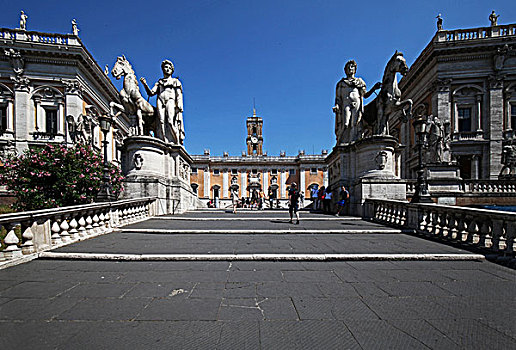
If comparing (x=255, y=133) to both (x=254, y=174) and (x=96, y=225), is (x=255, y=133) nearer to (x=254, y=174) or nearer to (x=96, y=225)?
(x=254, y=174)

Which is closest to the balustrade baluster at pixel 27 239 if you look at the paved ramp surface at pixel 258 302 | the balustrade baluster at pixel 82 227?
the paved ramp surface at pixel 258 302

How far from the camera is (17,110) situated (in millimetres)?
23609

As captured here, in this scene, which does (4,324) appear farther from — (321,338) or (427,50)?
(427,50)

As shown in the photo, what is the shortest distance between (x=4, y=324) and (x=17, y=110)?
30393mm

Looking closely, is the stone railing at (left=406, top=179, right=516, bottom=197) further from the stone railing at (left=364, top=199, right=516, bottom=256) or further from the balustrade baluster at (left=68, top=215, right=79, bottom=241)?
the balustrade baluster at (left=68, top=215, right=79, bottom=241)

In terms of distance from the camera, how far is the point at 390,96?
1228 centimetres

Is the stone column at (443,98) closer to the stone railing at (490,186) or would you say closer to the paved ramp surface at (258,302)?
the stone railing at (490,186)

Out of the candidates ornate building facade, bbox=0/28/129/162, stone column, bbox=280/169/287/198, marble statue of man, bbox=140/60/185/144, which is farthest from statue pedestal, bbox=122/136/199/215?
stone column, bbox=280/169/287/198

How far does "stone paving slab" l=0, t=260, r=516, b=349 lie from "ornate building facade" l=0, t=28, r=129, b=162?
79.5 feet

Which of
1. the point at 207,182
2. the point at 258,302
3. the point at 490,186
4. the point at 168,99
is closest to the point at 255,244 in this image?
the point at 258,302

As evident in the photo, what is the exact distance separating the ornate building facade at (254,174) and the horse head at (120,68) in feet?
149

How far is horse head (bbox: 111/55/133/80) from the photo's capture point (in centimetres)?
1130

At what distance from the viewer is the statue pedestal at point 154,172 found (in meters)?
11.2

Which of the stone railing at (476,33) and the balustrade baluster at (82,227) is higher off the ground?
the stone railing at (476,33)
